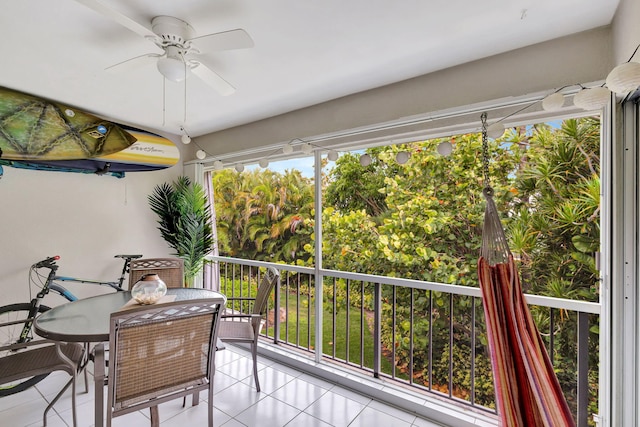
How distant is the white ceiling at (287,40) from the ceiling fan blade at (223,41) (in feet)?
0.56

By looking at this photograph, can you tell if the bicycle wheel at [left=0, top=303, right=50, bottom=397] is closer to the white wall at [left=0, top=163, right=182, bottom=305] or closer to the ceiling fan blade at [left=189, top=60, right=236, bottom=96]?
the white wall at [left=0, top=163, right=182, bottom=305]

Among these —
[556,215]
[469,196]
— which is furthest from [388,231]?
[556,215]

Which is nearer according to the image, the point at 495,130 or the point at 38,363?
the point at 495,130

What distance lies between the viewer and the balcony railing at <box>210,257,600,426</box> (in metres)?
2.13

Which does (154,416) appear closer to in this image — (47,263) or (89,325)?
(89,325)

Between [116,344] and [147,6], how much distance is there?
5.71ft

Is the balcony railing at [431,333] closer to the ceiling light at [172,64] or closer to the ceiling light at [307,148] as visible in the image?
the ceiling light at [307,148]

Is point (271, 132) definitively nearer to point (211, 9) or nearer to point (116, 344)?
point (211, 9)

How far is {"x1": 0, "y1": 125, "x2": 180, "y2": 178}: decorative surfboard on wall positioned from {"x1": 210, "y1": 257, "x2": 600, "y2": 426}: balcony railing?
1.47m

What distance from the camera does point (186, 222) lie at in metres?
3.58

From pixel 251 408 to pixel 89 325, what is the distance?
50.9 inches

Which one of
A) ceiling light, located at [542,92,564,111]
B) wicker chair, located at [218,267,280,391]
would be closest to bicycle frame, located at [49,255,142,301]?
wicker chair, located at [218,267,280,391]

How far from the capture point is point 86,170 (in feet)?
10.2

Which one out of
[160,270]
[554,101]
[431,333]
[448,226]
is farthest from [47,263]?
[448,226]
